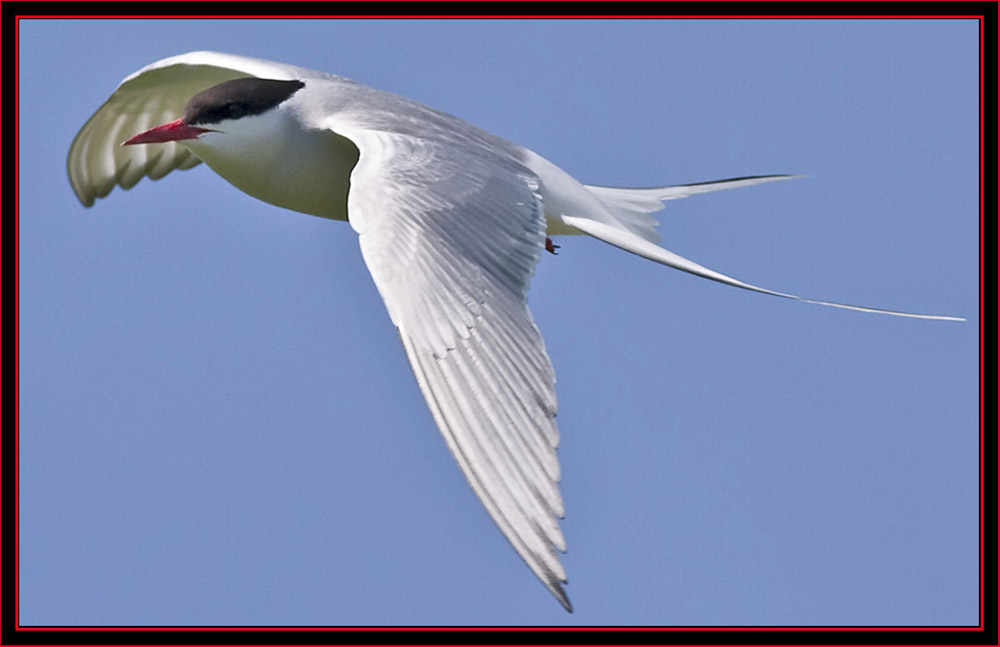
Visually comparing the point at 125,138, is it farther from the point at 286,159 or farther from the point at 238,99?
the point at 286,159

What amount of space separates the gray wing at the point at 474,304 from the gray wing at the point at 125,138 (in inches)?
78.2

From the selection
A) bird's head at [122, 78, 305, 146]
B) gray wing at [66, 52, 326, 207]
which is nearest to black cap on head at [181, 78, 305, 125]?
bird's head at [122, 78, 305, 146]

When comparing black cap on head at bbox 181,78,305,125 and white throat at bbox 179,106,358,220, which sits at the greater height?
black cap on head at bbox 181,78,305,125

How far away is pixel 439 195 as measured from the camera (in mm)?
5617

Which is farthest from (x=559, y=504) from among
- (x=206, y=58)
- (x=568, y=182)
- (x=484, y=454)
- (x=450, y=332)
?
(x=206, y=58)

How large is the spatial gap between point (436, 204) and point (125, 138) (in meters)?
3.01

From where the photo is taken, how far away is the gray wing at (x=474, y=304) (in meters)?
4.48

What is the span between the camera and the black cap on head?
258 inches

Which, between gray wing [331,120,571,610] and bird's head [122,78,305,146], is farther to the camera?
bird's head [122,78,305,146]

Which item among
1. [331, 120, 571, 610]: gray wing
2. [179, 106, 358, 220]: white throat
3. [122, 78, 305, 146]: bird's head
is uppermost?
[122, 78, 305, 146]: bird's head

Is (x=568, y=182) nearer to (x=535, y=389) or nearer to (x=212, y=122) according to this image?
(x=212, y=122)

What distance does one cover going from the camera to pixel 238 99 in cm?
658

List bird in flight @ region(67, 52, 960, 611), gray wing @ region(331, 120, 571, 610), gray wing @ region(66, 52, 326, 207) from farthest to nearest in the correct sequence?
gray wing @ region(66, 52, 326, 207) < bird in flight @ region(67, 52, 960, 611) < gray wing @ region(331, 120, 571, 610)

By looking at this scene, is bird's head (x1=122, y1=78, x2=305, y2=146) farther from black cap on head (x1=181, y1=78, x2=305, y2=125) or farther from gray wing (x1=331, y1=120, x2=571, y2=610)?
gray wing (x1=331, y1=120, x2=571, y2=610)
